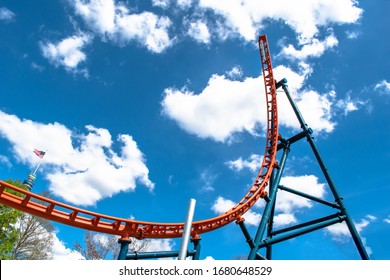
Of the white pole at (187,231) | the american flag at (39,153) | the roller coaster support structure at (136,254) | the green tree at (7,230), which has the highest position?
the american flag at (39,153)

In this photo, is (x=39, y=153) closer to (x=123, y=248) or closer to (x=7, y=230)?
(x=7, y=230)

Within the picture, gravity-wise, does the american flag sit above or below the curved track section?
above

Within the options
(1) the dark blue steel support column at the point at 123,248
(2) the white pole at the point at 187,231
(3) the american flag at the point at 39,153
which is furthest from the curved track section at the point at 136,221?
(3) the american flag at the point at 39,153

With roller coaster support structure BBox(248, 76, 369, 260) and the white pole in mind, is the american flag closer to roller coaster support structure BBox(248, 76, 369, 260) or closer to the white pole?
roller coaster support structure BBox(248, 76, 369, 260)

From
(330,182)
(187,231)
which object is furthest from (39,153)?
(187,231)

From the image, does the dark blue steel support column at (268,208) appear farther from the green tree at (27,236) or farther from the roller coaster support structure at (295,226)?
the green tree at (27,236)

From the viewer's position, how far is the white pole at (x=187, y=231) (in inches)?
79.0

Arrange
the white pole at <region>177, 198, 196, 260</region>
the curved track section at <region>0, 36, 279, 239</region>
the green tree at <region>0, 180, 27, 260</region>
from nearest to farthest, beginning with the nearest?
the white pole at <region>177, 198, 196, 260</region>, the curved track section at <region>0, 36, 279, 239</region>, the green tree at <region>0, 180, 27, 260</region>

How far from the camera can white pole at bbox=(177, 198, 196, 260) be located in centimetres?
201

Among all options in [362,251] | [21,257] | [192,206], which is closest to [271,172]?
[362,251]

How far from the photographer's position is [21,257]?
15180 mm

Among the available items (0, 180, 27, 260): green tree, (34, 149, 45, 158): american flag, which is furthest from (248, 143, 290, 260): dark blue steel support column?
(34, 149, 45, 158): american flag

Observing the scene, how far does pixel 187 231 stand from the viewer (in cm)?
206
